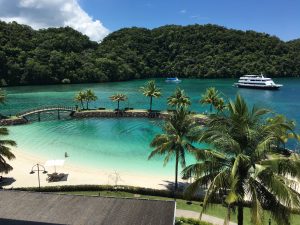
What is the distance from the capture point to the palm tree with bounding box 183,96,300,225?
1584cm

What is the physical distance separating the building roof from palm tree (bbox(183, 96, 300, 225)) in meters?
4.96

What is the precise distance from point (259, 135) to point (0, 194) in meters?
19.0

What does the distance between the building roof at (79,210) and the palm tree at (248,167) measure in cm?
496

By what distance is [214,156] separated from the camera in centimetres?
1800

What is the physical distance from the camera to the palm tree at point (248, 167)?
15836mm

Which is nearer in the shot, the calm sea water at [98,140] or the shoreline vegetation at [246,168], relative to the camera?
the shoreline vegetation at [246,168]

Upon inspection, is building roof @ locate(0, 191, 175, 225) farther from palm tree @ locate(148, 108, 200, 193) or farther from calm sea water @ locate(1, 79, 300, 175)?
calm sea water @ locate(1, 79, 300, 175)

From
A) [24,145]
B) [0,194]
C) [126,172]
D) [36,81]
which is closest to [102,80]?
[36,81]

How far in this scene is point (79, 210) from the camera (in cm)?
2273

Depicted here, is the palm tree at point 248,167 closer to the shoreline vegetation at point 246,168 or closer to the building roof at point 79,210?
the shoreline vegetation at point 246,168

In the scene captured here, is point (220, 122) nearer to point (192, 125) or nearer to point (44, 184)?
point (192, 125)

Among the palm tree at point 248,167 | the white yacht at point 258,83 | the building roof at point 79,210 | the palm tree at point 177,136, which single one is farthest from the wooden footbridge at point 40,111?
the white yacht at point 258,83

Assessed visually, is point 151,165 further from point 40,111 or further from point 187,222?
point 40,111

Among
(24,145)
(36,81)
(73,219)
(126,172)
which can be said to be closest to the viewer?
(73,219)
